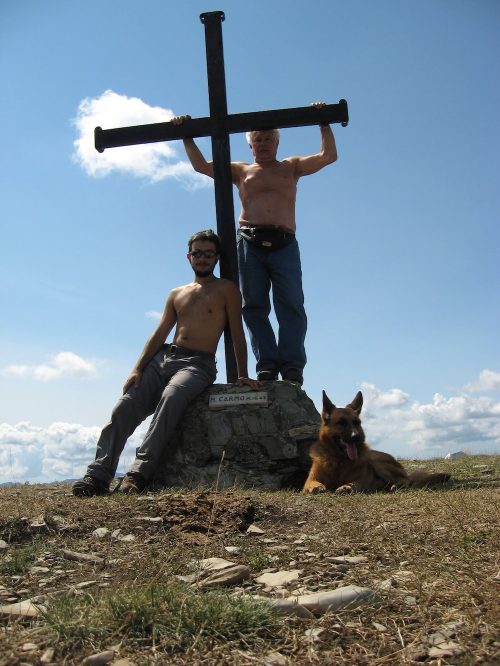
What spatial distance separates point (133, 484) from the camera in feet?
20.7

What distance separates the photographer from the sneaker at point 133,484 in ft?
20.4

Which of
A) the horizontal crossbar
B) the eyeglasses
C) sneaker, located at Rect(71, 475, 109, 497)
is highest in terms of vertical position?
the horizontal crossbar

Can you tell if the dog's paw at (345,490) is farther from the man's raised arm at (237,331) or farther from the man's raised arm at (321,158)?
the man's raised arm at (321,158)

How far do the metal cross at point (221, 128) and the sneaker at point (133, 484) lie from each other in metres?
1.89

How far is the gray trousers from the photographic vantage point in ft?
21.5

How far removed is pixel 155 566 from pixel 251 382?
419cm

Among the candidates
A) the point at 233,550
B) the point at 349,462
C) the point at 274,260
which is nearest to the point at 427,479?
the point at 349,462

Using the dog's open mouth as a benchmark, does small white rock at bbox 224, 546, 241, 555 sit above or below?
below

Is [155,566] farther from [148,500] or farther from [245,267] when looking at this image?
[245,267]

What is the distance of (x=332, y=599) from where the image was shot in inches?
97.6

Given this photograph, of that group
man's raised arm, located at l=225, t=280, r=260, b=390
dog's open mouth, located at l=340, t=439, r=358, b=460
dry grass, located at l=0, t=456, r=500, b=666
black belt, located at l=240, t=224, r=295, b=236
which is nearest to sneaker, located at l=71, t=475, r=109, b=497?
dry grass, located at l=0, t=456, r=500, b=666

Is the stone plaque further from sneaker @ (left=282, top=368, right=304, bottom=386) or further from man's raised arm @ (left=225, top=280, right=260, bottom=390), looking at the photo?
sneaker @ (left=282, top=368, right=304, bottom=386)

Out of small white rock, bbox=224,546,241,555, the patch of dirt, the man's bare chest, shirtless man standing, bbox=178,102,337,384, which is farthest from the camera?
the man's bare chest

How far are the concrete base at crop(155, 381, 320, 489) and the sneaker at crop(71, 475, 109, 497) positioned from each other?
70 cm
